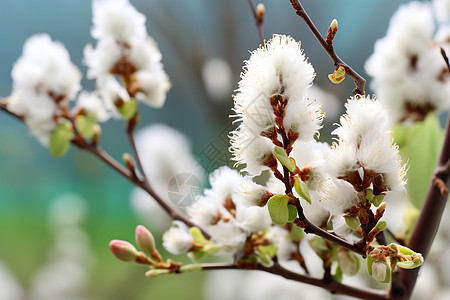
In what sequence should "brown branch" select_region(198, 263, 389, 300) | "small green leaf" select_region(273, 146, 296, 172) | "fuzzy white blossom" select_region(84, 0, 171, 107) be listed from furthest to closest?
"fuzzy white blossom" select_region(84, 0, 171, 107)
"brown branch" select_region(198, 263, 389, 300)
"small green leaf" select_region(273, 146, 296, 172)

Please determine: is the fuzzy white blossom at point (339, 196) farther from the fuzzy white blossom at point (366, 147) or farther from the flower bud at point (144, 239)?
the flower bud at point (144, 239)

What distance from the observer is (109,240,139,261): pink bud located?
295mm

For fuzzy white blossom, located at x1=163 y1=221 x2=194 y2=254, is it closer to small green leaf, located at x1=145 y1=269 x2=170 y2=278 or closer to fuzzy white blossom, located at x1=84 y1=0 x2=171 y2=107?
small green leaf, located at x1=145 y1=269 x2=170 y2=278

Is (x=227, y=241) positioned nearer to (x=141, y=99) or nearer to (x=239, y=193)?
(x=239, y=193)

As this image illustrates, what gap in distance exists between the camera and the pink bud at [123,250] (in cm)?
30

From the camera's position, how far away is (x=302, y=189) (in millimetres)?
214

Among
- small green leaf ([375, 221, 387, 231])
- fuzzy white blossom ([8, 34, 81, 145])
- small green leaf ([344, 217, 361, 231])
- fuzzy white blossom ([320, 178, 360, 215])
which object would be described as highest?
fuzzy white blossom ([8, 34, 81, 145])

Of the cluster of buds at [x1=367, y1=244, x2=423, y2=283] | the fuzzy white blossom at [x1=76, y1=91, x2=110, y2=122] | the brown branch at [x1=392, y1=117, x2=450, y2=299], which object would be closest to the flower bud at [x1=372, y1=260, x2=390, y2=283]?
the cluster of buds at [x1=367, y1=244, x2=423, y2=283]

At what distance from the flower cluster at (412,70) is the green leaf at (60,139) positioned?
1.08 ft

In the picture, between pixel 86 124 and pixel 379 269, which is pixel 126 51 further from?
pixel 379 269

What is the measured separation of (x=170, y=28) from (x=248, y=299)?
1.09m

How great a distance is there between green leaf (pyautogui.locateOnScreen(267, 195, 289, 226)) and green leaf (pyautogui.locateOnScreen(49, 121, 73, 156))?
0.96 ft

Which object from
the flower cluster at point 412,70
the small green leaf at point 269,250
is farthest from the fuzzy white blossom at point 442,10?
the small green leaf at point 269,250

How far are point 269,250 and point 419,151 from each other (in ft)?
0.66
